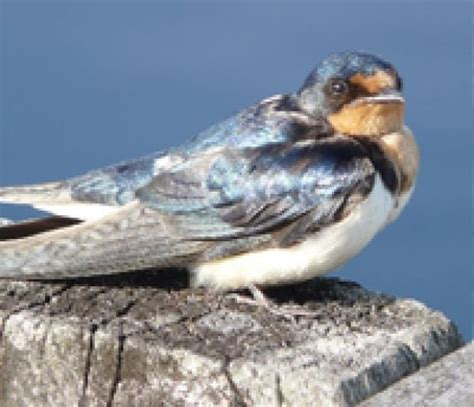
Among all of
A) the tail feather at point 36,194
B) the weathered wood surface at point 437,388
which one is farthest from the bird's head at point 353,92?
the weathered wood surface at point 437,388

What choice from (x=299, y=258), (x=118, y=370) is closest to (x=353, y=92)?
(x=299, y=258)

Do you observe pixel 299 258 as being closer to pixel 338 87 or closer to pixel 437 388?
pixel 338 87

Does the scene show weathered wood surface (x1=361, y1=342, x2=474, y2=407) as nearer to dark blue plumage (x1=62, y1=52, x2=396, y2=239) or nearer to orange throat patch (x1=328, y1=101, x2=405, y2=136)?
dark blue plumage (x1=62, y1=52, x2=396, y2=239)

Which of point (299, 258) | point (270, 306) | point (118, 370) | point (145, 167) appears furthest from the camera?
point (145, 167)

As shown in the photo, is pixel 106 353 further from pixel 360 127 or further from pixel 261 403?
pixel 360 127

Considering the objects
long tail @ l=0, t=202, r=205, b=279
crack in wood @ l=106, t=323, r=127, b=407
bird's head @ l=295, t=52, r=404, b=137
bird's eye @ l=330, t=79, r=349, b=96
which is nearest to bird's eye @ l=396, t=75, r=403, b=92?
bird's head @ l=295, t=52, r=404, b=137

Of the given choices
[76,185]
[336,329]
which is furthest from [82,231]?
[336,329]
